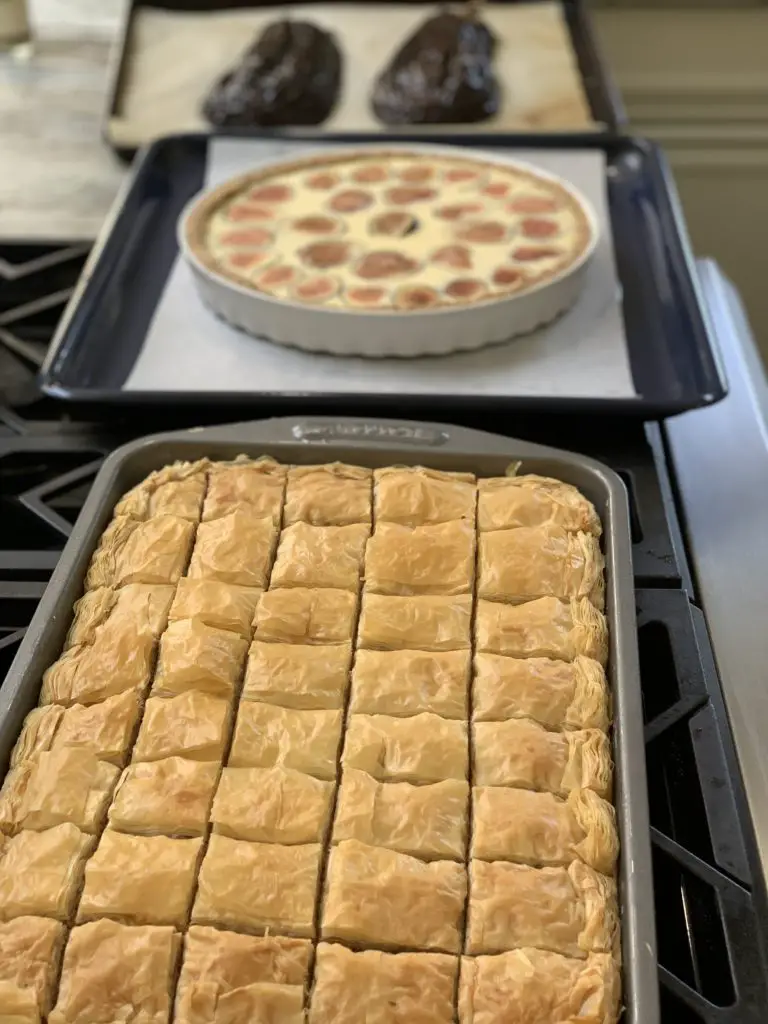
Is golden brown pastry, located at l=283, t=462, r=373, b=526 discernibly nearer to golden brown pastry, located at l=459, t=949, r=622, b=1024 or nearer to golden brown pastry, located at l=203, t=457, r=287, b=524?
golden brown pastry, located at l=203, t=457, r=287, b=524

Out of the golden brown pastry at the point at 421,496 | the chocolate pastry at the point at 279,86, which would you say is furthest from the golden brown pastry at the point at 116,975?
the chocolate pastry at the point at 279,86

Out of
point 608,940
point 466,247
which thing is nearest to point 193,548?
point 608,940

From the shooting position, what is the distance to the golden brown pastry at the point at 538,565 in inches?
36.8

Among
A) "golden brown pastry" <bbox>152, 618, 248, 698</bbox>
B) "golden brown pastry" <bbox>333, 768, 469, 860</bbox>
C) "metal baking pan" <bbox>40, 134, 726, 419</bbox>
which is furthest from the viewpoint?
"metal baking pan" <bbox>40, 134, 726, 419</bbox>

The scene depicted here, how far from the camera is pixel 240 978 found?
0.67 meters

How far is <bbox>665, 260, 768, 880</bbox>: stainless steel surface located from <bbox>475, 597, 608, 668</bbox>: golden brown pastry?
0.13m

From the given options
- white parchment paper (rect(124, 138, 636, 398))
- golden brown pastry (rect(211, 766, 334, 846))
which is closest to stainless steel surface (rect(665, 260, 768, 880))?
white parchment paper (rect(124, 138, 636, 398))

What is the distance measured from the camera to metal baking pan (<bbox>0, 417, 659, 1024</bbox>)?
0.69 m

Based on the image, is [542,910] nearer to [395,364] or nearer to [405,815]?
[405,815]

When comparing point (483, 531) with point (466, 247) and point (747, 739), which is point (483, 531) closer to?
point (747, 739)

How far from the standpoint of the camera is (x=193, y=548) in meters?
0.99

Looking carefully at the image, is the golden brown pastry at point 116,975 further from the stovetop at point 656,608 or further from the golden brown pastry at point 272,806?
the stovetop at point 656,608

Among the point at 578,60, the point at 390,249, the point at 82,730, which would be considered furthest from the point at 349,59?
the point at 82,730

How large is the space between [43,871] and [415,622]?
0.36 metres
